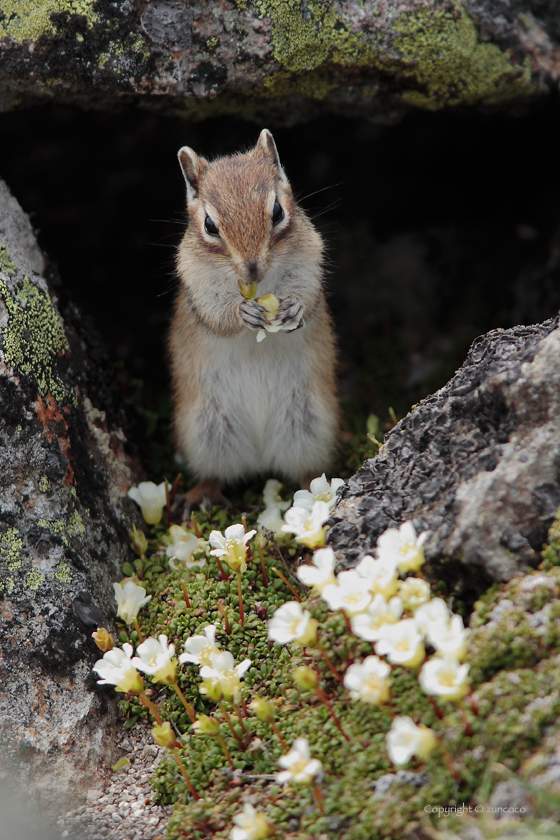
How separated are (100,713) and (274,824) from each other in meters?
1.27

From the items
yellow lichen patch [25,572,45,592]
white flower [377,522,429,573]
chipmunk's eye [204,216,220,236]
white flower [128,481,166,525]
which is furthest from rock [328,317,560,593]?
chipmunk's eye [204,216,220,236]

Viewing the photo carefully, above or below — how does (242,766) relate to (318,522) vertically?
below

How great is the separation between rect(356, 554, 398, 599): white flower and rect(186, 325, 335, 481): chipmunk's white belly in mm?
2308

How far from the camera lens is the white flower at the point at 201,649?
122 inches

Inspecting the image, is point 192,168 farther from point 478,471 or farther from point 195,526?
point 478,471

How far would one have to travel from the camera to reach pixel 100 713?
371 cm

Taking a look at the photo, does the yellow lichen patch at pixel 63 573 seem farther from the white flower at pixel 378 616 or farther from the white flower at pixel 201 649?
the white flower at pixel 378 616

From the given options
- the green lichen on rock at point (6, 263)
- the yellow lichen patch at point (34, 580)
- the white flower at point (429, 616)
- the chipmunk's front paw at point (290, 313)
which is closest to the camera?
the white flower at point (429, 616)

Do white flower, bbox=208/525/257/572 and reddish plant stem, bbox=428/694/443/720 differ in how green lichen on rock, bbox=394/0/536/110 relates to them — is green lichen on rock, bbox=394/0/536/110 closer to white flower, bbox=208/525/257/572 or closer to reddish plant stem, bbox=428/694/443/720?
white flower, bbox=208/525/257/572

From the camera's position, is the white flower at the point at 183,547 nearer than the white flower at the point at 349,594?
No

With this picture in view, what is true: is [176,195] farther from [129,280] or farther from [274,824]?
[274,824]

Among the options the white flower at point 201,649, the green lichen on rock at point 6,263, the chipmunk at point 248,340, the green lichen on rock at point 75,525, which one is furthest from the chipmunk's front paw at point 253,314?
the white flower at point 201,649

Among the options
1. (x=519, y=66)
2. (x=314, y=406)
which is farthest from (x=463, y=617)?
(x=519, y=66)

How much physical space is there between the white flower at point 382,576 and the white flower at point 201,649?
2.58 ft
